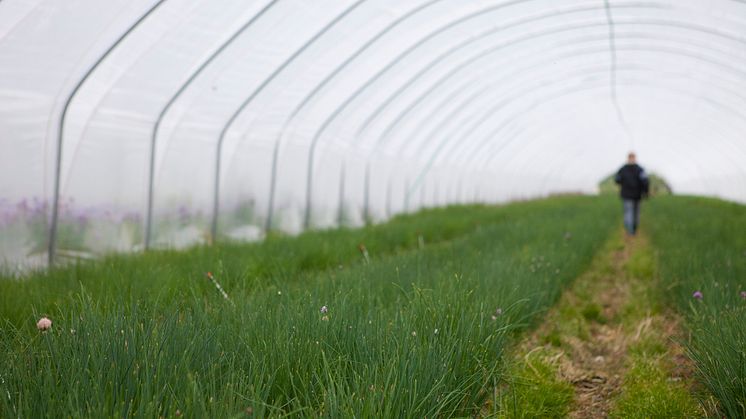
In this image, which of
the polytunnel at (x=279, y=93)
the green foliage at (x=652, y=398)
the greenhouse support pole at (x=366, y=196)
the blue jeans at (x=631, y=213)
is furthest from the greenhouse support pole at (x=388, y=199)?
the green foliage at (x=652, y=398)

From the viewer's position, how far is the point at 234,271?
396cm

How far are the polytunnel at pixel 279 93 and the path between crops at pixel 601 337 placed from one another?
381 centimetres

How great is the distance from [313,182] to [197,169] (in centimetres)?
282

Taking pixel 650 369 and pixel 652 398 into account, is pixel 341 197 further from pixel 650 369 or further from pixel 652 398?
pixel 652 398

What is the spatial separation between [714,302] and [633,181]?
20.4ft

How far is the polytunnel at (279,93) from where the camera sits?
5.29m

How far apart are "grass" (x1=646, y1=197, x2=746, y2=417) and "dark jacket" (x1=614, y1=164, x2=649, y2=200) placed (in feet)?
4.74

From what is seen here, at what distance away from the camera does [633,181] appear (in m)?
9.16

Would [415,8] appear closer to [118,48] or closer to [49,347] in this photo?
[118,48]

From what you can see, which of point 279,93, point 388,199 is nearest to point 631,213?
point 388,199

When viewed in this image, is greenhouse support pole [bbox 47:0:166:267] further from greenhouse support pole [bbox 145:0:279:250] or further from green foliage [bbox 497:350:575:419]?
green foliage [bbox 497:350:575:419]

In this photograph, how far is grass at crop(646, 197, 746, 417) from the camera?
6.93 feet

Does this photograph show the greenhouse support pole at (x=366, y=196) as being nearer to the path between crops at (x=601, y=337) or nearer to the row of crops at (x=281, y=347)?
the path between crops at (x=601, y=337)

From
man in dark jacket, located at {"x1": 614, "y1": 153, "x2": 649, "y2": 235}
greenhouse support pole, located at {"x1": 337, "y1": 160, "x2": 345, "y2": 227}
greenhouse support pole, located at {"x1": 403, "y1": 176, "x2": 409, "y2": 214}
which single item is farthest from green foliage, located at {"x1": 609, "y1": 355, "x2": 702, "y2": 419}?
greenhouse support pole, located at {"x1": 403, "y1": 176, "x2": 409, "y2": 214}
